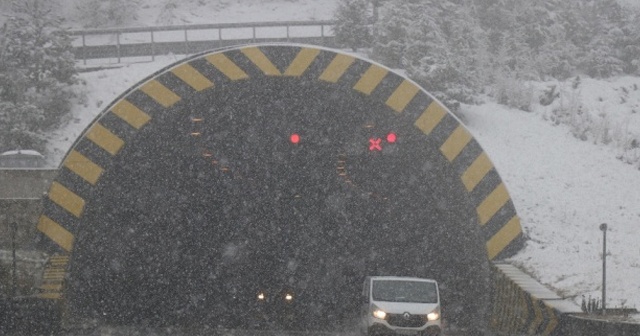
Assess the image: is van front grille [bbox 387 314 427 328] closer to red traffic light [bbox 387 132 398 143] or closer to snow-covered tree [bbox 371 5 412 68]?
red traffic light [bbox 387 132 398 143]

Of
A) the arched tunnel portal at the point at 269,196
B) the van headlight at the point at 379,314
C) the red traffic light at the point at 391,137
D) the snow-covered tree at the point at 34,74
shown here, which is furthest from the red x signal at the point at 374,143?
the snow-covered tree at the point at 34,74

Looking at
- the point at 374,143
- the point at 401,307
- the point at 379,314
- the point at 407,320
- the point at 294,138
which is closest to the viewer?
the point at 407,320

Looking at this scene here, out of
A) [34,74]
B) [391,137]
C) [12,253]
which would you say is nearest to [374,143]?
[391,137]

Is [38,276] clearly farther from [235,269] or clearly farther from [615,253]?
[615,253]

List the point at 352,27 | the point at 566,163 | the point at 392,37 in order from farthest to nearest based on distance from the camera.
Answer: the point at 352,27 → the point at 392,37 → the point at 566,163

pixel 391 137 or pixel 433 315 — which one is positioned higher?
pixel 391 137

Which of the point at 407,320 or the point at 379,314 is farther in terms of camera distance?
the point at 379,314

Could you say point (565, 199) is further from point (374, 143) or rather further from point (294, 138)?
point (294, 138)

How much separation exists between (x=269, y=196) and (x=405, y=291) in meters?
4.18

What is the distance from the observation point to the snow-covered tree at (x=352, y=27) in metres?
42.6

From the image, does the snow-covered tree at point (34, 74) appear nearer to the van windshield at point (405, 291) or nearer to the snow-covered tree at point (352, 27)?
the snow-covered tree at point (352, 27)

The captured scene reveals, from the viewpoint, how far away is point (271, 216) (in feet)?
69.9

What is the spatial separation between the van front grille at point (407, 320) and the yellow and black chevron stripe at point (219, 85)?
8.63 ft

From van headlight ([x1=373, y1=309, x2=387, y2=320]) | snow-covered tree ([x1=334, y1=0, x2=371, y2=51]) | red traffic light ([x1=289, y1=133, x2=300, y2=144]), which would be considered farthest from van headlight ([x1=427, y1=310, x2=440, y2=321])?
snow-covered tree ([x1=334, y1=0, x2=371, y2=51])
